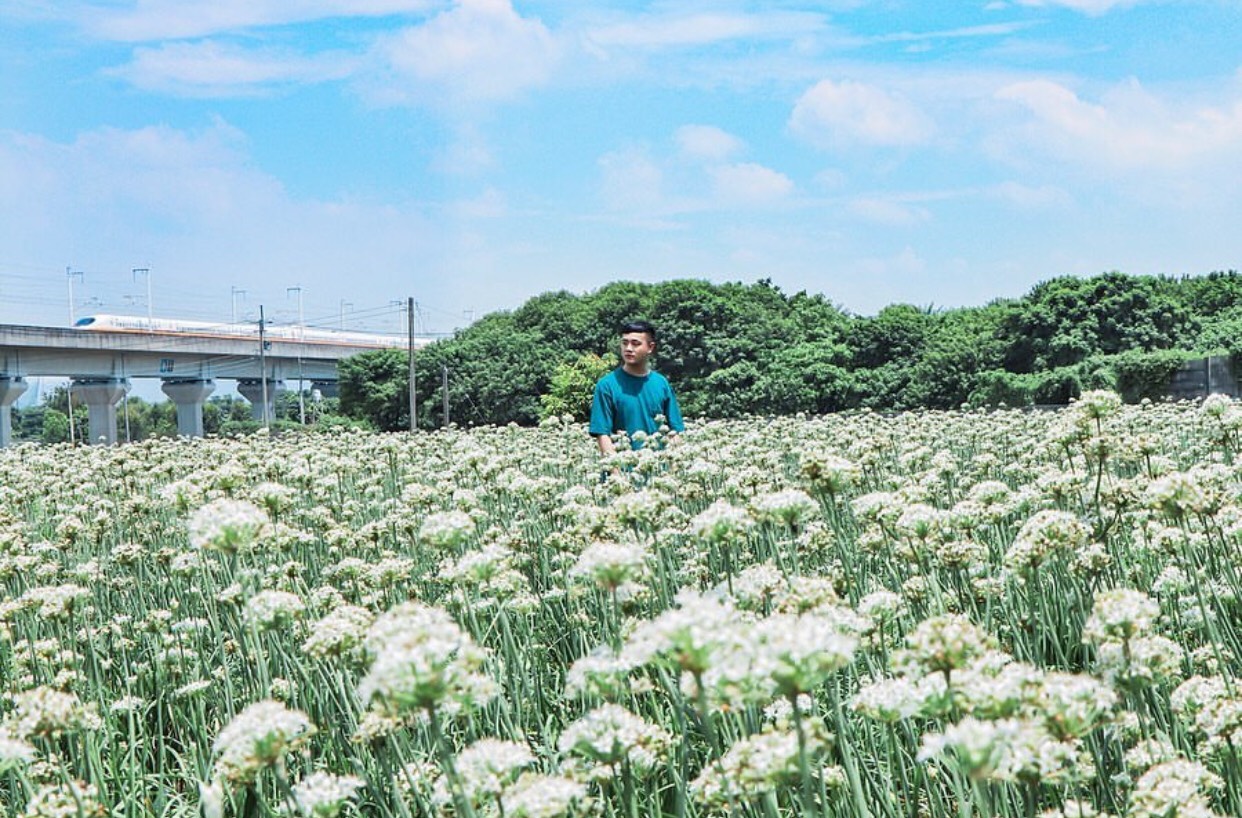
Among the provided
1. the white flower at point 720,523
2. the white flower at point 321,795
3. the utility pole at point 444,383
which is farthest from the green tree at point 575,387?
the white flower at point 321,795

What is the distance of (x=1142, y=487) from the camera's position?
15.7 ft

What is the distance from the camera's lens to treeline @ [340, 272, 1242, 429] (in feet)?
119

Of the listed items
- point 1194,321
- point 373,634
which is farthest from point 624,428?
point 1194,321

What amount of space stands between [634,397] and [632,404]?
7 cm

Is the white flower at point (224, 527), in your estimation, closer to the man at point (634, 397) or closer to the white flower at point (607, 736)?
the white flower at point (607, 736)

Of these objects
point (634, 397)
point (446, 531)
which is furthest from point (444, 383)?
point (446, 531)

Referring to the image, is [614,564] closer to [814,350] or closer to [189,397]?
[814,350]

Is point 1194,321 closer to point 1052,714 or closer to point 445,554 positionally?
point 445,554

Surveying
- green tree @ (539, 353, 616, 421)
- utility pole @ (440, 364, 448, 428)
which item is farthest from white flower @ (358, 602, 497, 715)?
utility pole @ (440, 364, 448, 428)

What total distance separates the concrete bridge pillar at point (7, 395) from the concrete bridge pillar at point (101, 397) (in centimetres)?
575

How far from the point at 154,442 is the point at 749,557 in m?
9.46

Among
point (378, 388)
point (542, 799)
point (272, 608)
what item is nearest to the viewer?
point (542, 799)

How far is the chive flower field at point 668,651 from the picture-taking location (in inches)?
80.9

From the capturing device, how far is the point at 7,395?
5725 cm
